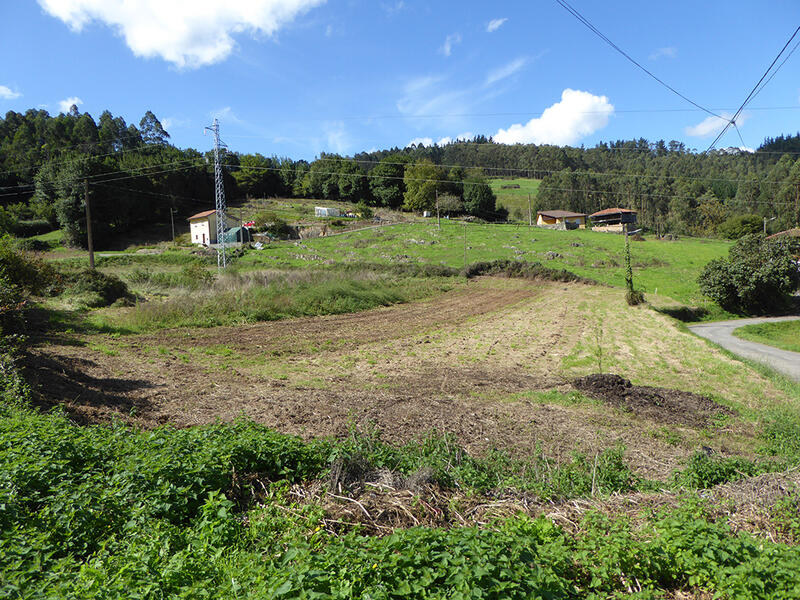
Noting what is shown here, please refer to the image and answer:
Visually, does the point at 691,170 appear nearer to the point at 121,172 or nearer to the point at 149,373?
the point at 121,172

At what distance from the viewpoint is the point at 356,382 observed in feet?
39.3

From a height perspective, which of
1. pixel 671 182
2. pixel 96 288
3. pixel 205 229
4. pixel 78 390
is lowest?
pixel 78 390

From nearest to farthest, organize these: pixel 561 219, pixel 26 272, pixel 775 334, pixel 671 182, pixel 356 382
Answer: pixel 356 382
pixel 26 272
pixel 775 334
pixel 561 219
pixel 671 182

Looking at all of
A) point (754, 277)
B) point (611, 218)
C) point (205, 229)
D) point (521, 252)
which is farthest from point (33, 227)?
point (611, 218)

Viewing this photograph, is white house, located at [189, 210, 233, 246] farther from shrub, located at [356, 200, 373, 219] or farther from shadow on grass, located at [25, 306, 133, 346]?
shadow on grass, located at [25, 306, 133, 346]

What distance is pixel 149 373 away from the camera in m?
11.7

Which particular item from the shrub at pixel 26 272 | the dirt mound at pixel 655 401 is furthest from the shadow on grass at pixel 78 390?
the dirt mound at pixel 655 401

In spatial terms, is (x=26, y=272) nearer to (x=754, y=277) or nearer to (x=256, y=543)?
(x=256, y=543)

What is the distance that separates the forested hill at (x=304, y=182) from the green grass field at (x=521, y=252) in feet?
76.8

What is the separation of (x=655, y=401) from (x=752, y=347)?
15.4 m

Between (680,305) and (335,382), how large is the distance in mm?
28644

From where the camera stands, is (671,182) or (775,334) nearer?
(775,334)

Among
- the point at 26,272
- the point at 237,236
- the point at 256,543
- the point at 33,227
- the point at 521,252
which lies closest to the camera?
the point at 256,543

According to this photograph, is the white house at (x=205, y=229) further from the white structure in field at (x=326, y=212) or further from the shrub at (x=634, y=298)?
the shrub at (x=634, y=298)
